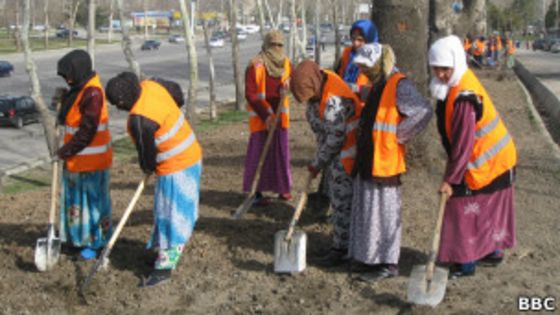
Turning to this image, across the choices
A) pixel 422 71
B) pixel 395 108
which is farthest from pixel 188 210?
pixel 422 71

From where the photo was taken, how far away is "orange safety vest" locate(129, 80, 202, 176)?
16.0 ft

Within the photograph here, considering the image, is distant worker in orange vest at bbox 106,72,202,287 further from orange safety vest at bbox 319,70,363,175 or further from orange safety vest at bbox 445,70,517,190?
orange safety vest at bbox 445,70,517,190

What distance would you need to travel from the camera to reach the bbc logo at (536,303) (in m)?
4.60

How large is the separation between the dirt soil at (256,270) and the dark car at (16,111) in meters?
16.0

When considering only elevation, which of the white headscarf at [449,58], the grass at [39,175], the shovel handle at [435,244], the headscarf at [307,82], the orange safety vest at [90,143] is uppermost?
the white headscarf at [449,58]

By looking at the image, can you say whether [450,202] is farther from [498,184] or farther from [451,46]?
[451,46]

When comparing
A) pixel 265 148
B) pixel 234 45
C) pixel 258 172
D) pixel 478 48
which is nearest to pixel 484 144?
pixel 265 148

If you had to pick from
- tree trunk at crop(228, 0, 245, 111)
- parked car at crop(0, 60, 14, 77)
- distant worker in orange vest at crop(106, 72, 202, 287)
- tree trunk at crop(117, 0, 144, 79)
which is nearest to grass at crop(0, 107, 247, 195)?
tree trunk at crop(117, 0, 144, 79)

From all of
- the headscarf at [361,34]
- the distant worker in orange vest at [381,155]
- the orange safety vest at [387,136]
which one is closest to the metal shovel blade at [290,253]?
the distant worker in orange vest at [381,155]

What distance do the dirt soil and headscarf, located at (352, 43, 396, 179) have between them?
34.5 inches

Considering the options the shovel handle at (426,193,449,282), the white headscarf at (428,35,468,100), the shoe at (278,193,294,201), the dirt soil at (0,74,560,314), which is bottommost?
the dirt soil at (0,74,560,314)

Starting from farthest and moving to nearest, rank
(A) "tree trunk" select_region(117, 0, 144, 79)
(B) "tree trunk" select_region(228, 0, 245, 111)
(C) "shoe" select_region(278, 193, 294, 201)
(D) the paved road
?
(B) "tree trunk" select_region(228, 0, 245, 111)
(D) the paved road
(A) "tree trunk" select_region(117, 0, 144, 79)
(C) "shoe" select_region(278, 193, 294, 201)

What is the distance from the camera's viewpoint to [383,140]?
15.8 feet

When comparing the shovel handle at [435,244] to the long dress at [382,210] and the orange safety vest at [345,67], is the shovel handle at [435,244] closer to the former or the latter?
the long dress at [382,210]
